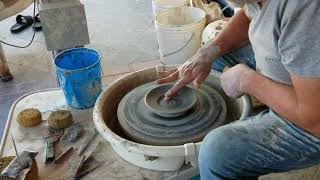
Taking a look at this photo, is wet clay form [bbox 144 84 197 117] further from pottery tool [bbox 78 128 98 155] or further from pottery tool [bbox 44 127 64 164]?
pottery tool [bbox 44 127 64 164]

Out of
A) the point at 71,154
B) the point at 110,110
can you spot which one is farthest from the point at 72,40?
the point at 71,154

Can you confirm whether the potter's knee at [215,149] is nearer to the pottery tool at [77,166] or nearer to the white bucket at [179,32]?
the pottery tool at [77,166]

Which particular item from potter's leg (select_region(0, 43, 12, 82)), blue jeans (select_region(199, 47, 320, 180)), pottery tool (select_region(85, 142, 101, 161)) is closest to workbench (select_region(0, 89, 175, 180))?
pottery tool (select_region(85, 142, 101, 161))

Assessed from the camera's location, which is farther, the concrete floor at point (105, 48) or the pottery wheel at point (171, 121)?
the concrete floor at point (105, 48)

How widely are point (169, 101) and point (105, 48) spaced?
1781mm

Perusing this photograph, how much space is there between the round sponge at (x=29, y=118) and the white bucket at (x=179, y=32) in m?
1.15

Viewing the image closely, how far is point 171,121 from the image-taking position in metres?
1.74

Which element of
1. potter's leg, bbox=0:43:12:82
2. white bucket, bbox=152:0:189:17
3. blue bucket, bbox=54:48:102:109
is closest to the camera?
blue bucket, bbox=54:48:102:109

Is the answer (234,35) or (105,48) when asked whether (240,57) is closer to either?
(234,35)

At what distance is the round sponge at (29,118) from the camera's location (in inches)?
78.8

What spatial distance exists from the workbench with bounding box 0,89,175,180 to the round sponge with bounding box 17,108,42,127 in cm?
3

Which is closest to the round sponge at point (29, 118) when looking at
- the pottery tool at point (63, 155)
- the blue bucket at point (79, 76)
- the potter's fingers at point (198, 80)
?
the blue bucket at point (79, 76)

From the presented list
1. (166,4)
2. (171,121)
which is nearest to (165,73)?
(171,121)

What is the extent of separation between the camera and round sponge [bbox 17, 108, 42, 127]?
200 centimetres
